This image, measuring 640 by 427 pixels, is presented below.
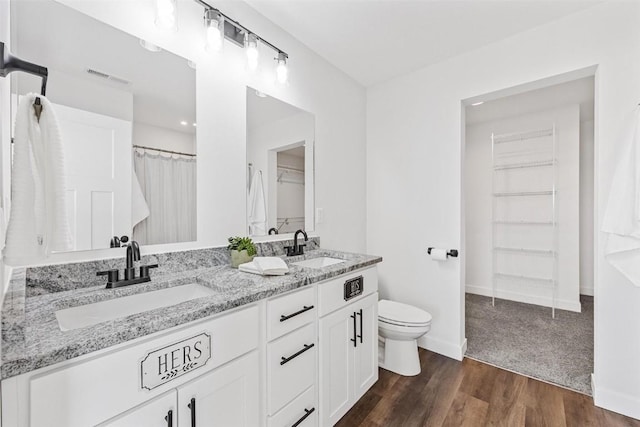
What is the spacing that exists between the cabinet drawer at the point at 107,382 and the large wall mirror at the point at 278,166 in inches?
35.5

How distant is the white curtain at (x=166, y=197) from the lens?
53.1 inches

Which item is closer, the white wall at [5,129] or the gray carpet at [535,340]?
the white wall at [5,129]

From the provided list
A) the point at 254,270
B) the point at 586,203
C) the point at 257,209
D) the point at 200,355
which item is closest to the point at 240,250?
the point at 254,270

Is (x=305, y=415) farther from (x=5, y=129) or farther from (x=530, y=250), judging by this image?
(x=530, y=250)

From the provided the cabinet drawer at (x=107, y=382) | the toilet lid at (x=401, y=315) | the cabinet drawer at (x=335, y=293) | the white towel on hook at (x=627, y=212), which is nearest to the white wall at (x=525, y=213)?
the white towel on hook at (x=627, y=212)

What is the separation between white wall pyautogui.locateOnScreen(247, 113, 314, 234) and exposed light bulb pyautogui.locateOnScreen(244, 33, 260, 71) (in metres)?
0.37

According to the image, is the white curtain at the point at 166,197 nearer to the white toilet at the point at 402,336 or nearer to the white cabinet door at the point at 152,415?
the white cabinet door at the point at 152,415

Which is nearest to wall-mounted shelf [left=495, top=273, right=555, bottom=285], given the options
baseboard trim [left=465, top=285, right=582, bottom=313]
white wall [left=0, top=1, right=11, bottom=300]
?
baseboard trim [left=465, top=285, right=582, bottom=313]

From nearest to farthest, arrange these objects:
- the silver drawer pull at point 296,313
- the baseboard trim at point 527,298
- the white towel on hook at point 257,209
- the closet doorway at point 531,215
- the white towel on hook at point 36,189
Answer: the white towel on hook at point 36,189 → the silver drawer pull at point 296,313 → the white towel on hook at point 257,209 → the closet doorway at point 531,215 → the baseboard trim at point 527,298

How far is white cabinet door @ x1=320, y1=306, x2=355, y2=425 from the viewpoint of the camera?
1467 millimetres

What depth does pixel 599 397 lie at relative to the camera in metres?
1.73

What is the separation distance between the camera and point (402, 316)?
2.12 m

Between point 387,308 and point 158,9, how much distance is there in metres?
2.37

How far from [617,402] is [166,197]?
2841 mm
